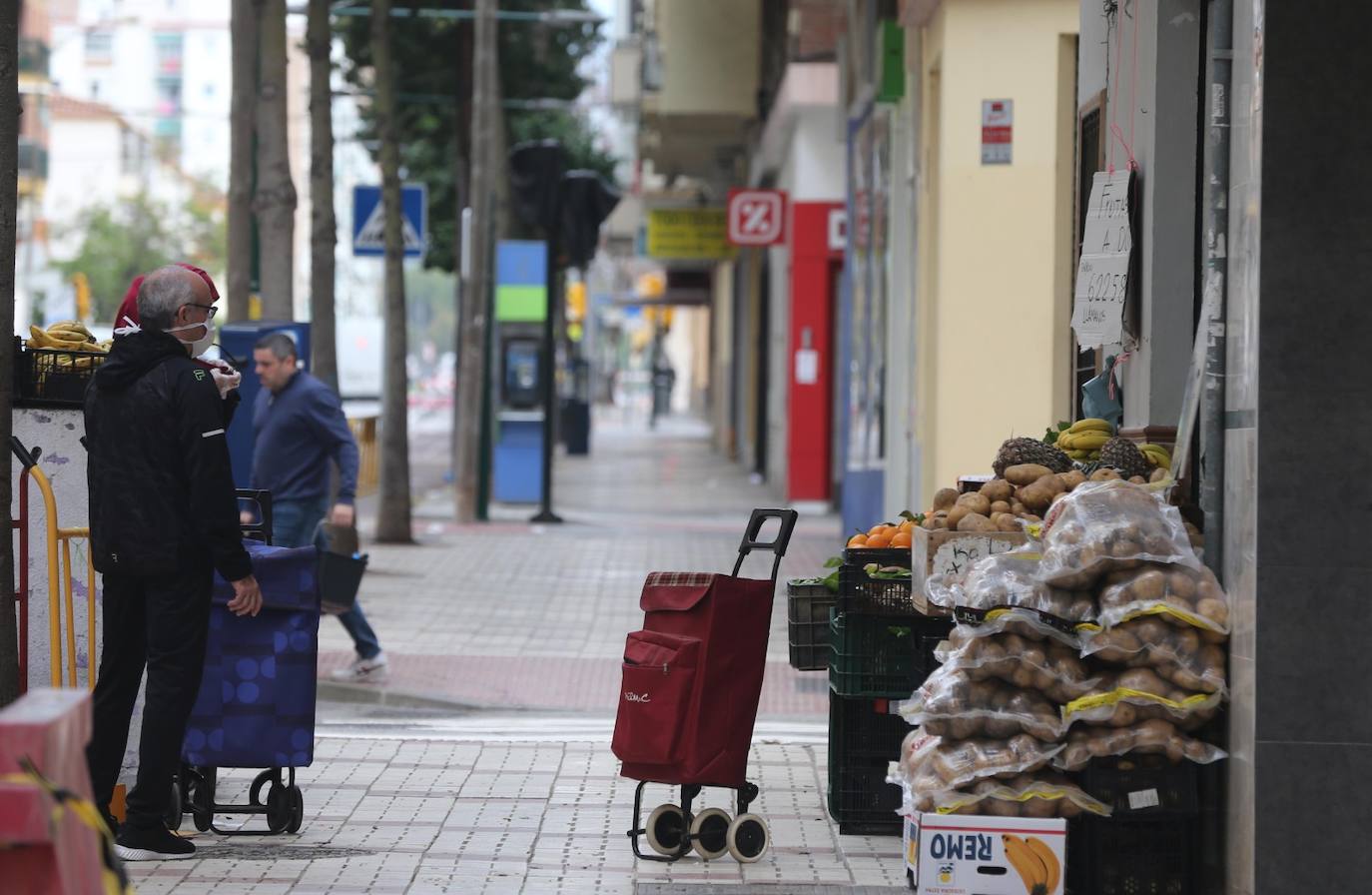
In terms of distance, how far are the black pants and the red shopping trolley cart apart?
54.2 inches

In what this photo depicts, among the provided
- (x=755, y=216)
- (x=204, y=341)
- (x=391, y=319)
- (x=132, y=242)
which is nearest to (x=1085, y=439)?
(x=204, y=341)

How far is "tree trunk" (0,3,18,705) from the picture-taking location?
6684 millimetres

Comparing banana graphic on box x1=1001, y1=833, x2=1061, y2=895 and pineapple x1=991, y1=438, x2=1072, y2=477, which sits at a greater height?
pineapple x1=991, y1=438, x2=1072, y2=477

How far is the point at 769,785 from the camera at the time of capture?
28.5 feet

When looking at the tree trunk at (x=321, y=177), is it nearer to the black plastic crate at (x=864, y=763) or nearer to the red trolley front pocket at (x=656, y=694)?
the black plastic crate at (x=864, y=763)

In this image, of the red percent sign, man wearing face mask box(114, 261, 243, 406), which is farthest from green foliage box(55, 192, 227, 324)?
man wearing face mask box(114, 261, 243, 406)

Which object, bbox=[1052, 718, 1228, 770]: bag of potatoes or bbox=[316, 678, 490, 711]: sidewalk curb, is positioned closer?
bbox=[1052, 718, 1228, 770]: bag of potatoes

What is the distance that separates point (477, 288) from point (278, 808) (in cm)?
1553

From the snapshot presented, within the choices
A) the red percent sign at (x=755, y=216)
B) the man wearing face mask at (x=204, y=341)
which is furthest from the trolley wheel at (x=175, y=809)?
the red percent sign at (x=755, y=216)

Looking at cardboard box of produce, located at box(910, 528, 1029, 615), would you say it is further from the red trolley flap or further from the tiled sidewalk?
the tiled sidewalk

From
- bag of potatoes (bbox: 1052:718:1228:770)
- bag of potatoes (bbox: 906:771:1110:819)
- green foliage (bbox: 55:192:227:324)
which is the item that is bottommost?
bag of potatoes (bbox: 906:771:1110:819)

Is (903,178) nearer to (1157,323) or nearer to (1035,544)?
(1157,323)

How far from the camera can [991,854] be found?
601cm

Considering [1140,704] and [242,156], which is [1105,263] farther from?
[242,156]
